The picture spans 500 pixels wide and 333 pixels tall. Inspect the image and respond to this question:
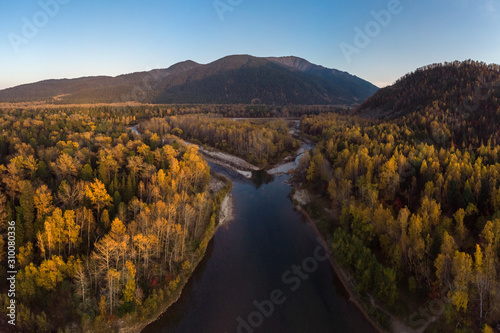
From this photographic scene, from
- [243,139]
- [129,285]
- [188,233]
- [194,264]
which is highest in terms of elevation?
[243,139]

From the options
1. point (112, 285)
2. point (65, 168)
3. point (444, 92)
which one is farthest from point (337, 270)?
point (444, 92)

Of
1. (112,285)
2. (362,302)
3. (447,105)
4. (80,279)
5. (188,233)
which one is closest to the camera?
(80,279)

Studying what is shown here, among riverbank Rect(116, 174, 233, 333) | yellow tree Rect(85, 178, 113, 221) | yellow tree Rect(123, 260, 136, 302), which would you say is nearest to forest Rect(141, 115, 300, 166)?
riverbank Rect(116, 174, 233, 333)

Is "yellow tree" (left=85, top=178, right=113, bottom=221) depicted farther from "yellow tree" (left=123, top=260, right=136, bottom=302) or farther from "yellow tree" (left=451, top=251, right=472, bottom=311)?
"yellow tree" (left=451, top=251, right=472, bottom=311)

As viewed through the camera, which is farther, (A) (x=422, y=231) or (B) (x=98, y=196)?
(B) (x=98, y=196)

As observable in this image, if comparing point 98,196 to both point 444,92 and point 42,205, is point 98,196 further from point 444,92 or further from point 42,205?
point 444,92

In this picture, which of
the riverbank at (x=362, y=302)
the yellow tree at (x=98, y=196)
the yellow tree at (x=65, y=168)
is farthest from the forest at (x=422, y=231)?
the yellow tree at (x=65, y=168)
